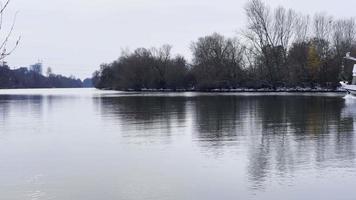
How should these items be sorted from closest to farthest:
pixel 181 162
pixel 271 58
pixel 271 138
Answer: pixel 181 162 < pixel 271 138 < pixel 271 58

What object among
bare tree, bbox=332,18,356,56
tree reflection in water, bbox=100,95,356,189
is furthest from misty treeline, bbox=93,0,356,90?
tree reflection in water, bbox=100,95,356,189

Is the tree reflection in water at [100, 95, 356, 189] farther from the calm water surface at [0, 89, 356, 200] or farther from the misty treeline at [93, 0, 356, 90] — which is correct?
the misty treeline at [93, 0, 356, 90]

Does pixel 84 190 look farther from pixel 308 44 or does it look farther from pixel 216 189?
pixel 308 44

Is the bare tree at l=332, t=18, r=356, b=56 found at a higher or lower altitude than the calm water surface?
higher

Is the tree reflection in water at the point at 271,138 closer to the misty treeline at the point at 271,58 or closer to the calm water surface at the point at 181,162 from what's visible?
the calm water surface at the point at 181,162

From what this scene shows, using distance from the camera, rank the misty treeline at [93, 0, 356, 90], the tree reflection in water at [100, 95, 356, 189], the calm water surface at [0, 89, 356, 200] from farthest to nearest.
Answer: the misty treeline at [93, 0, 356, 90], the tree reflection in water at [100, 95, 356, 189], the calm water surface at [0, 89, 356, 200]

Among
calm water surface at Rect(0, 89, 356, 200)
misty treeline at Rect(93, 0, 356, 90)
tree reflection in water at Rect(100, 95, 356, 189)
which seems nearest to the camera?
calm water surface at Rect(0, 89, 356, 200)

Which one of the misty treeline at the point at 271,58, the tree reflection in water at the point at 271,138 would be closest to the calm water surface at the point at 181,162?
the tree reflection in water at the point at 271,138

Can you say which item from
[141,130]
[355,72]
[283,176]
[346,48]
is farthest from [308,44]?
[283,176]

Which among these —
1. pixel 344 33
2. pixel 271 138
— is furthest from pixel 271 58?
pixel 271 138

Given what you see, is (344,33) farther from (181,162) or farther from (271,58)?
(181,162)

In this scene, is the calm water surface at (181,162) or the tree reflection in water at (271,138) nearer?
the calm water surface at (181,162)

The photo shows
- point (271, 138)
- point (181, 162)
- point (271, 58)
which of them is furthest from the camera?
point (271, 58)

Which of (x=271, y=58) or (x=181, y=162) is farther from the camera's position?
(x=271, y=58)
